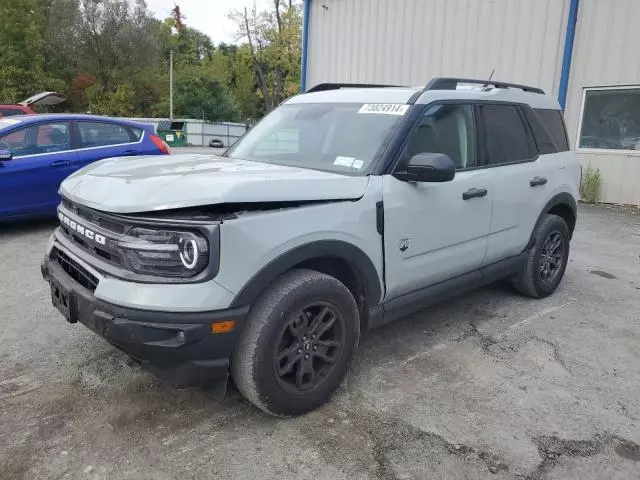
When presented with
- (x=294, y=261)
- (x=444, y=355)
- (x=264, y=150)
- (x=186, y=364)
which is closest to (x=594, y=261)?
(x=444, y=355)

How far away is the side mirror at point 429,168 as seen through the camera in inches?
120

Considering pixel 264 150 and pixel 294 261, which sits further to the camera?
pixel 264 150

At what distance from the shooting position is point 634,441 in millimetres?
2771

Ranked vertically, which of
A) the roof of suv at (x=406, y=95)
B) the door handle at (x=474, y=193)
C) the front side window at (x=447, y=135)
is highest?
the roof of suv at (x=406, y=95)

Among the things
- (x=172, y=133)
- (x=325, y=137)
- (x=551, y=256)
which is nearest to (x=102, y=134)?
(x=325, y=137)

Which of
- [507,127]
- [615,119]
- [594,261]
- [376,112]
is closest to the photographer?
[376,112]

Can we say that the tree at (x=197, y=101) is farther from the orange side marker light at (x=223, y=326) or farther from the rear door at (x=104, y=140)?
the orange side marker light at (x=223, y=326)

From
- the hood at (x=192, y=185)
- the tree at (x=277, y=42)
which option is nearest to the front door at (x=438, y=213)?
the hood at (x=192, y=185)

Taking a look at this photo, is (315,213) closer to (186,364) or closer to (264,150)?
(186,364)

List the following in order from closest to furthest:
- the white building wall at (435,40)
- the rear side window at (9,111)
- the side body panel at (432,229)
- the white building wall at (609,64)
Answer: the side body panel at (432,229) < the white building wall at (609,64) < the white building wall at (435,40) < the rear side window at (9,111)

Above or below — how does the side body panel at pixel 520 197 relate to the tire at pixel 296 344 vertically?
above

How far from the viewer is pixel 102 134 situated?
7371mm

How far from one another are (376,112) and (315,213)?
1116mm

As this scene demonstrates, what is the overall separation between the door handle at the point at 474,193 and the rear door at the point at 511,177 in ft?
0.60
